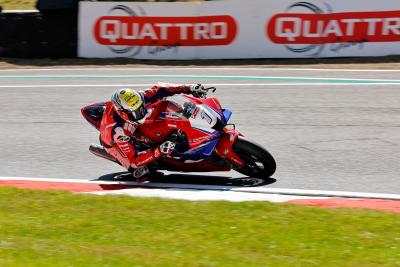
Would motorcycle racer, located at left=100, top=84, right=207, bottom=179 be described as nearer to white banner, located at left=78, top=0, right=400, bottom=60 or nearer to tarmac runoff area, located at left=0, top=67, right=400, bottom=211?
tarmac runoff area, located at left=0, top=67, right=400, bottom=211

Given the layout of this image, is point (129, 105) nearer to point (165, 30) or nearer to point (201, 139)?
point (201, 139)

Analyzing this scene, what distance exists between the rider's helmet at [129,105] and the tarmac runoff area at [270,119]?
1148 millimetres

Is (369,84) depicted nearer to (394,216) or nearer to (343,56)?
(343,56)

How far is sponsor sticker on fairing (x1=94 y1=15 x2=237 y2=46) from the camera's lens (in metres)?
20.2

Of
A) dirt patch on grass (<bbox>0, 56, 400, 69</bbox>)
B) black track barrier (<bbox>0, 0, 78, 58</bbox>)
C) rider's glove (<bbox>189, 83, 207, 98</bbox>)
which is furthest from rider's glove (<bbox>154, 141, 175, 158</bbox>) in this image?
black track barrier (<bbox>0, 0, 78, 58</bbox>)

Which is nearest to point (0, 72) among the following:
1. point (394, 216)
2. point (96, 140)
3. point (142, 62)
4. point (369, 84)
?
point (142, 62)

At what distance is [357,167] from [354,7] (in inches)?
413

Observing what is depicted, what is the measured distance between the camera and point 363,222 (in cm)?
710

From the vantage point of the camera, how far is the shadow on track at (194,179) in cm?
956

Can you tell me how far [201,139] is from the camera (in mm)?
9211

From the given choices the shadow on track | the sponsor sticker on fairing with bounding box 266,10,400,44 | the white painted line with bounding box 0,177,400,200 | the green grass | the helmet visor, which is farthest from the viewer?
the sponsor sticker on fairing with bounding box 266,10,400,44

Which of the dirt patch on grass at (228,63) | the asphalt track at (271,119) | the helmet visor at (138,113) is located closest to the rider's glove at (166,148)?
the helmet visor at (138,113)

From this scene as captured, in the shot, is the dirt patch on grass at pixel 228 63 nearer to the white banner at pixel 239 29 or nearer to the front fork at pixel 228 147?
the white banner at pixel 239 29

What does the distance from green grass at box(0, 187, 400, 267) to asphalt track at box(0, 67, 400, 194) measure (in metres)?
1.93
